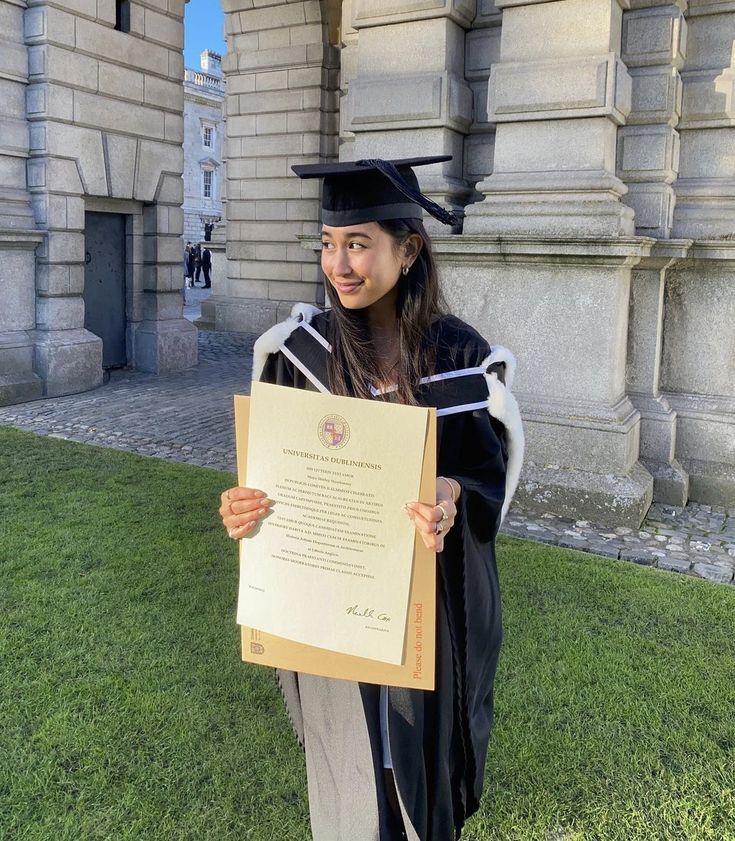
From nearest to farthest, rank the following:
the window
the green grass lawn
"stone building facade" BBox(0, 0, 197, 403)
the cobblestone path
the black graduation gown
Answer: the black graduation gown, the green grass lawn, the cobblestone path, "stone building facade" BBox(0, 0, 197, 403), the window

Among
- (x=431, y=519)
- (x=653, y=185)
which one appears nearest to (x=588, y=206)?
(x=653, y=185)

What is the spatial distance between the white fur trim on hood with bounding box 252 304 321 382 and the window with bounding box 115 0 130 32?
1027cm

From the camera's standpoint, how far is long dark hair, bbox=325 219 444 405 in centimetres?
206

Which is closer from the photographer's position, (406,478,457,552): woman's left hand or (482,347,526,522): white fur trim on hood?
(406,478,457,552): woman's left hand

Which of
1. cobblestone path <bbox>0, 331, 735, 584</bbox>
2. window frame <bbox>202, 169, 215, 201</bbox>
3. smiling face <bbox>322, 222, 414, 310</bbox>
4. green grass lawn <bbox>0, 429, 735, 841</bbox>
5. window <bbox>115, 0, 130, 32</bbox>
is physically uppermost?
window frame <bbox>202, 169, 215, 201</bbox>

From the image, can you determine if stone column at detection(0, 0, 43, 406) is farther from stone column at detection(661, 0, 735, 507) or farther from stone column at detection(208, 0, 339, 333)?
stone column at detection(661, 0, 735, 507)

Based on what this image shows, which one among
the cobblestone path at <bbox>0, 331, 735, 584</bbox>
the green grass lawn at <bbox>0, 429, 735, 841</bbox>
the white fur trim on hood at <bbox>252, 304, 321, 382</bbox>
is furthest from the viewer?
the cobblestone path at <bbox>0, 331, 735, 584</bbox>

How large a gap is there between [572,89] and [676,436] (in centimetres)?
283

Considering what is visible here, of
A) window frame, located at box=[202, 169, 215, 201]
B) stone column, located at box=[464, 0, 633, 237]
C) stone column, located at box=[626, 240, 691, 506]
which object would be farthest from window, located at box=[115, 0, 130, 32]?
window frame, located at box=[202, 169, 215, 201]

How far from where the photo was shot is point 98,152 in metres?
10.5

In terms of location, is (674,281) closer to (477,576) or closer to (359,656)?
(477,576)

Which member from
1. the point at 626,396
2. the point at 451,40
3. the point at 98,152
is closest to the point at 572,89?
the point at 451,40

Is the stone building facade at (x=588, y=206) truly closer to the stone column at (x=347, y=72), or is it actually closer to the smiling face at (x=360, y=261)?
the stone column at (x=347, y=72)

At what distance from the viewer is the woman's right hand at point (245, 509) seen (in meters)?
1.88
